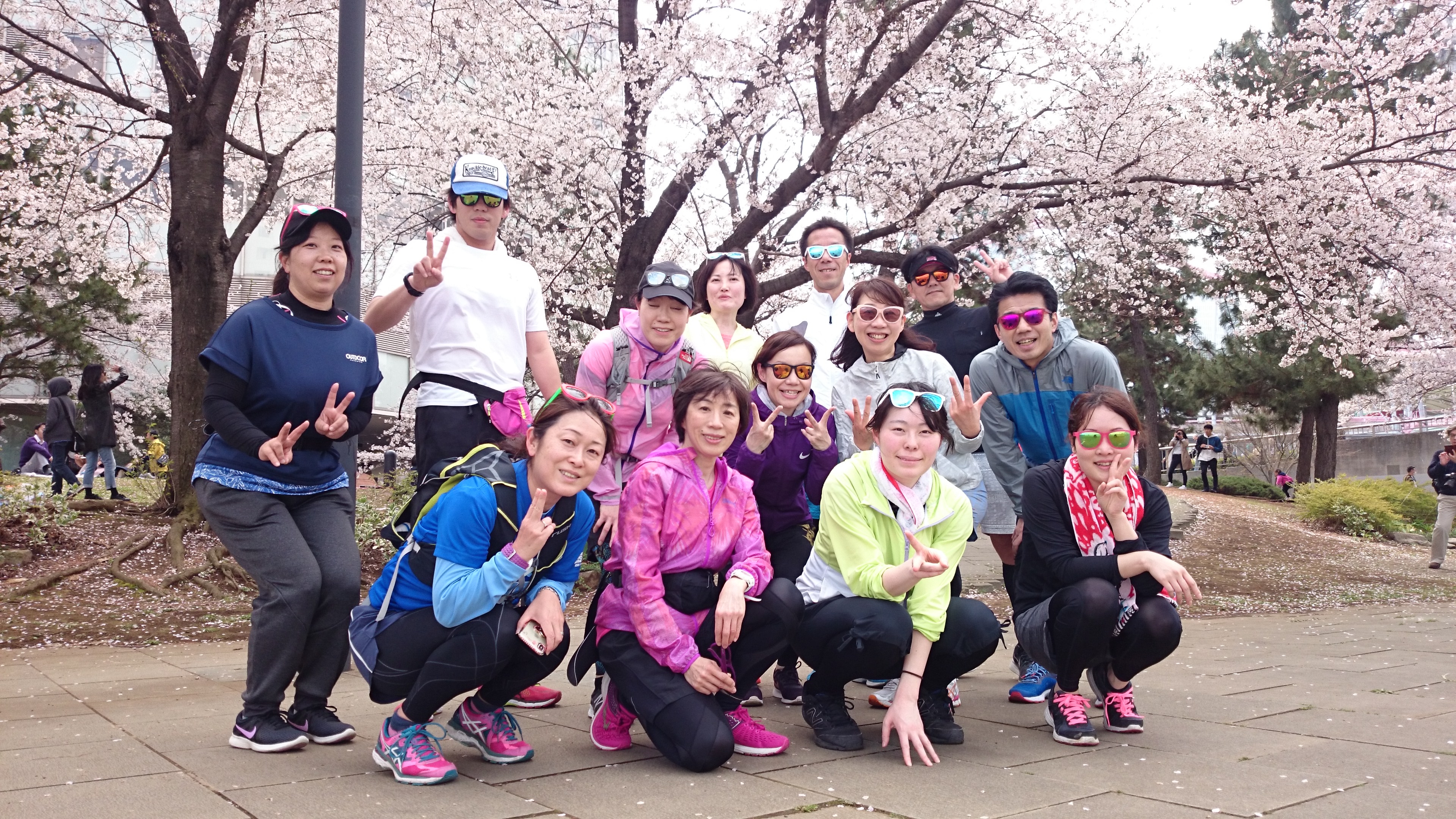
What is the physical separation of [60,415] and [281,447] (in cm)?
1224

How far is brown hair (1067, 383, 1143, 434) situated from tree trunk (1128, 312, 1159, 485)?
64.6 ft

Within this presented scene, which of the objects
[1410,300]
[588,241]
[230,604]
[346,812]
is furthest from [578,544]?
[1410,300]

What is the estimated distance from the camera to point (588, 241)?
35.9 ft

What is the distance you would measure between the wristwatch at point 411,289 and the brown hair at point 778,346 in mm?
1265

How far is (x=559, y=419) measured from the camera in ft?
9.96

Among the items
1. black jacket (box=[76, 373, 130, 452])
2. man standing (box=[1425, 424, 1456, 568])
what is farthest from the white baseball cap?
man standing (box=[1425, 424, 1456, 568])

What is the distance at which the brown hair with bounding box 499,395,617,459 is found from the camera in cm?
304

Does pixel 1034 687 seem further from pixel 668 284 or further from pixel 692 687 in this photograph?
pixel 668 284

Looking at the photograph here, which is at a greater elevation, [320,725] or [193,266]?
[193,266]

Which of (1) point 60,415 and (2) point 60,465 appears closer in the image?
(1) point 60,415

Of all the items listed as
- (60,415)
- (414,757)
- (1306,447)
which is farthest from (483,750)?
(1306,447)

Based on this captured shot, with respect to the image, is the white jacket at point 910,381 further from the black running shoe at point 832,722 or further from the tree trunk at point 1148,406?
the tree trunk at point 1148,406

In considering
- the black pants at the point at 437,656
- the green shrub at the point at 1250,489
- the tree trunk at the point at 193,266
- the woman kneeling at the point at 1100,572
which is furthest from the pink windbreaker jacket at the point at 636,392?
the green shrub at the point at 1250,489

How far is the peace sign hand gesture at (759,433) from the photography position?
3730mm
